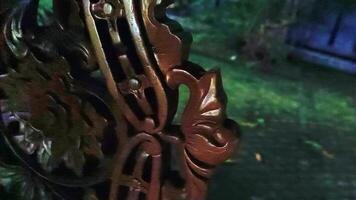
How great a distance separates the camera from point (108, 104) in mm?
683

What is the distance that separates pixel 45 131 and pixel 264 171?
34.9 inches

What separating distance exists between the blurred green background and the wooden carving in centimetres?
13

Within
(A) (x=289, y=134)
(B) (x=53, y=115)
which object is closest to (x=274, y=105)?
(A) (x=289, y=134)

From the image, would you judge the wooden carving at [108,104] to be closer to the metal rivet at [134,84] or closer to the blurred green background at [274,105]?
the metal rivet at [134,84]

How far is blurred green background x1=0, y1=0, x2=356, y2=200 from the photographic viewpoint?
1439 millimetres

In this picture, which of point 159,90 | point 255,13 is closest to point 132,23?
point 159,90

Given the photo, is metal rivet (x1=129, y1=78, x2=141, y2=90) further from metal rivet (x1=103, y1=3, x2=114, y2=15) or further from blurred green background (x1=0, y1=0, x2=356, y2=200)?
blurred green background (x1=0, y1=0, x2=356, y2=200)

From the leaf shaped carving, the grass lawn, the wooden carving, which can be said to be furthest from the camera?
the grass lawn

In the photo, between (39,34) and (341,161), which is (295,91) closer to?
(341,161)

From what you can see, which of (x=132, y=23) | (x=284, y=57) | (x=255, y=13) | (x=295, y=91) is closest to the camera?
(x=132, y=23)

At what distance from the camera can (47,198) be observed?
2.56 feet

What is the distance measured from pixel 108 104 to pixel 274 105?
4.89 ft

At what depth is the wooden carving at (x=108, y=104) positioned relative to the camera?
0.60 metres

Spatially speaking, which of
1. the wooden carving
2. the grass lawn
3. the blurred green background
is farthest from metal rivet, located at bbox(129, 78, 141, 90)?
the grass lawn
